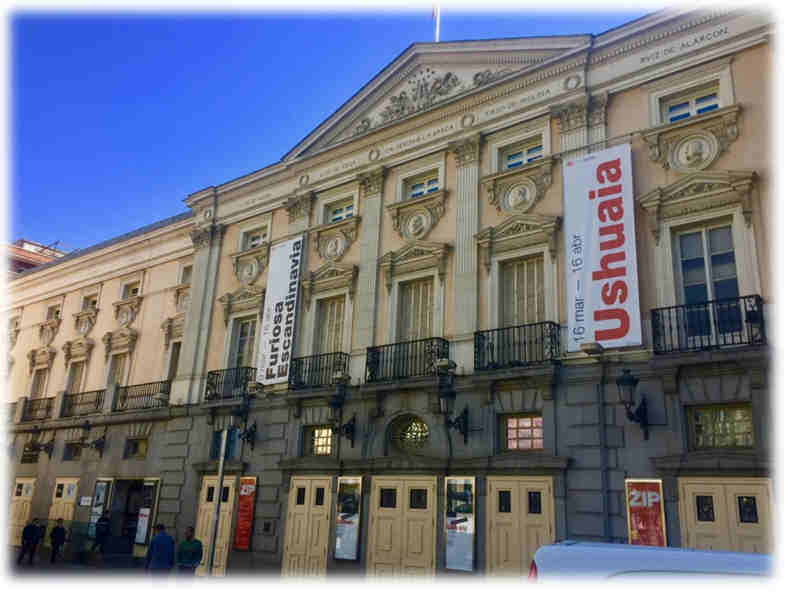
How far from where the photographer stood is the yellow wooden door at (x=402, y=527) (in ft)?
50.0

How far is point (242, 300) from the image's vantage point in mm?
21781

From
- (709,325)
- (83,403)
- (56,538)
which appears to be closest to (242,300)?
(83,403)

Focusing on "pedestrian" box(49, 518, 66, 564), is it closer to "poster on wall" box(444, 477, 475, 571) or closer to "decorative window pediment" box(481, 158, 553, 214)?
"poster on wall" box(444, 477, 475, 571)

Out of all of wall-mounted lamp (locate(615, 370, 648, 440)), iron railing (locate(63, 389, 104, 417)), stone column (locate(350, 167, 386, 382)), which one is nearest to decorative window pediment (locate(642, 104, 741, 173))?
wall-mounted lamp (locate(615, 370, 648, 440))

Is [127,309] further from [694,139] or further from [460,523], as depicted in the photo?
[694,139]

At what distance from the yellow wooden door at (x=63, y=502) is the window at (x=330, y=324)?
1130 cm

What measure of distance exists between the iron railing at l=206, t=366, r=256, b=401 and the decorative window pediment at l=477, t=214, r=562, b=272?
8.29 meters

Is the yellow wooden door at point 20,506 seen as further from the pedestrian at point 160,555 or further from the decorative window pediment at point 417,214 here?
the decorative window pediment at point 417,214

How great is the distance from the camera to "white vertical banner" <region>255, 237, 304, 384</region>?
19.7 m

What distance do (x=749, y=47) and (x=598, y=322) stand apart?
6.68 metres

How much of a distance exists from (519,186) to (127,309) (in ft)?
56.1

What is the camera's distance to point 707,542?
11914mm

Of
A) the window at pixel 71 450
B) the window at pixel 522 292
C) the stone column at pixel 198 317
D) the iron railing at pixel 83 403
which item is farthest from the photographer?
the iron railing at pixel 83 403

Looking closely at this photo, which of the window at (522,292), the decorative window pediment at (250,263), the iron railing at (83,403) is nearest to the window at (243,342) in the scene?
the decorative window pediment at (250,263)
